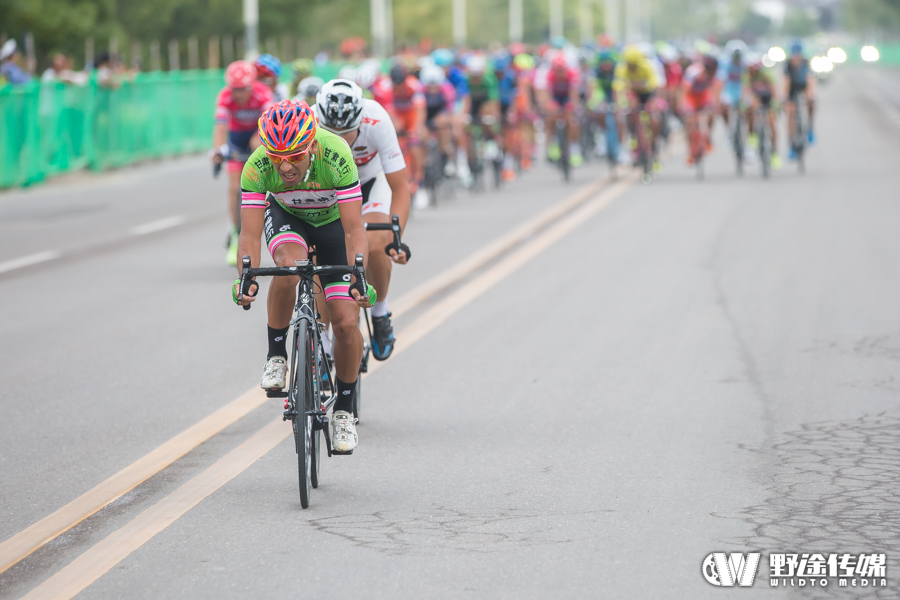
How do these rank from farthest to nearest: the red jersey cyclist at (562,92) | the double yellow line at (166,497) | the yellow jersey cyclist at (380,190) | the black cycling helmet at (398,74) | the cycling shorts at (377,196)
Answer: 1. the red jersey cyclist at (562,92)
2. the black cycling helmet at (398,74)
3. the cycling shorts at (377,196)
4. the yellow jersey cyclist at (380,190)
5. the double yellow line at (166,497)

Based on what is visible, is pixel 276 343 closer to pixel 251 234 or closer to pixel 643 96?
pixel 251 234

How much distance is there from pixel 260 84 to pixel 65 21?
28.6m

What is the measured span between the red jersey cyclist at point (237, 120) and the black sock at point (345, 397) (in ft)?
21.3

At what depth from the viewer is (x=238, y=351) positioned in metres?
9.43

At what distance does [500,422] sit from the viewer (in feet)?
24.1

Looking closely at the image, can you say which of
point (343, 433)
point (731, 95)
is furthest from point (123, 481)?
point (731, 95)

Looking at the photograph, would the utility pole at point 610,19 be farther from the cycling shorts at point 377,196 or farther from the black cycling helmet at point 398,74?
the cycling shorts at point 377,196

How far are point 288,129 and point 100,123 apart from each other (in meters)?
20.0

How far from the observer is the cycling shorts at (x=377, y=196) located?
8016mm

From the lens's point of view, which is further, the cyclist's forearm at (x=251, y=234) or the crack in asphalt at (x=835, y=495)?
the cyclist's forearm at (x=251, y=234)

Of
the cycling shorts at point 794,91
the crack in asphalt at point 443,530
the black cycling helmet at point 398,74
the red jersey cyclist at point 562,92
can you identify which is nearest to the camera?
the crack in asphalt at point 443,530

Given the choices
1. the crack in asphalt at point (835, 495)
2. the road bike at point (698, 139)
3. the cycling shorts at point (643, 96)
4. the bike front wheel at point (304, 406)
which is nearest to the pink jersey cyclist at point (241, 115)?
the crack in asphalt at point (835, 495)

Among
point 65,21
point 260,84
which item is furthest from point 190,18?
point 260,84

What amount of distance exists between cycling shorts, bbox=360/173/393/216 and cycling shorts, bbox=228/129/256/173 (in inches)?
199
